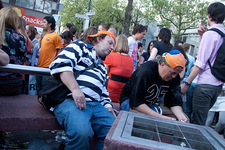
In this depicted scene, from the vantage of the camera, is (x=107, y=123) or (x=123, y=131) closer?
(x=123, y=131)

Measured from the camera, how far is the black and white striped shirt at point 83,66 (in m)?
2.23

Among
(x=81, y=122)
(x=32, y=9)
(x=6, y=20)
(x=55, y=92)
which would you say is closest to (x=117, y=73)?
(x=55, y=92)

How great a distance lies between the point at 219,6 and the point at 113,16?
38544 mm

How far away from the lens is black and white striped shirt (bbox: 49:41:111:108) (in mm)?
2234

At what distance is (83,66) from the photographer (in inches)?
95.7

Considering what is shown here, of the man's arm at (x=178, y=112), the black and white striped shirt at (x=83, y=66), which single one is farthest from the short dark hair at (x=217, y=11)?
the black and white striped shirt at (x=83, y=66)

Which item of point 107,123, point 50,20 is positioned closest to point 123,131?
point 107,123

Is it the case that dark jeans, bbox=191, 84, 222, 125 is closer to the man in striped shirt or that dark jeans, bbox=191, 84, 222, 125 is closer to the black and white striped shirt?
the man in striped shirt

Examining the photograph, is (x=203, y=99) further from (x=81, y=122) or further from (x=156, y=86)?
(x=81, y=122)

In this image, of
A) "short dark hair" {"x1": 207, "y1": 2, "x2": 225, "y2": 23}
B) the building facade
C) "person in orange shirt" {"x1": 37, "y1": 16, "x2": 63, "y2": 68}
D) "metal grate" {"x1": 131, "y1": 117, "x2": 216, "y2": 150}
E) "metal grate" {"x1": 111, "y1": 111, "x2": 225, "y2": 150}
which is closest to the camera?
"metal grate" {"x1": 111, "y1": 111, "x2": 225, "y2": 150}

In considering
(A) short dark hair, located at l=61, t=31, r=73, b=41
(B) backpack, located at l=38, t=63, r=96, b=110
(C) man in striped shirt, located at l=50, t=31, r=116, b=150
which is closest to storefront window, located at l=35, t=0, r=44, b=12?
(A) short dark hair, located at l=61, t=31, r=73, b=41

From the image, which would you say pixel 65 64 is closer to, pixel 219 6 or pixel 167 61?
pixel 167 61

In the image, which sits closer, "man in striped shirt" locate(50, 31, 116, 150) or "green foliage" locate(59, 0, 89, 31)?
"man in striped shirt" locate(50, 31, 116, 150)

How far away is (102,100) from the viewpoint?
2666 mm
